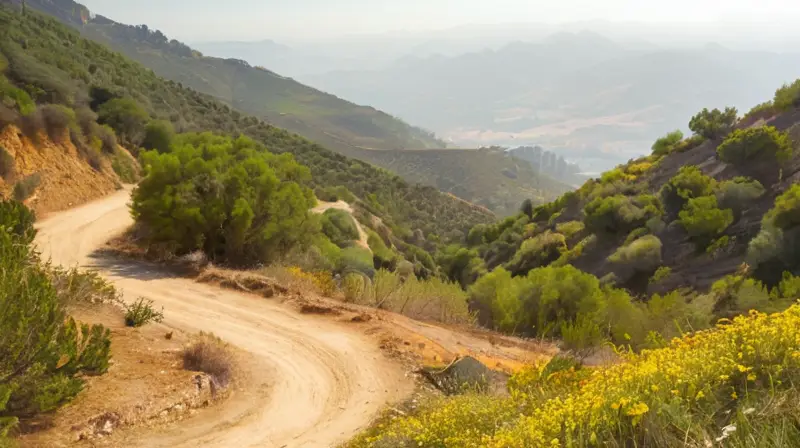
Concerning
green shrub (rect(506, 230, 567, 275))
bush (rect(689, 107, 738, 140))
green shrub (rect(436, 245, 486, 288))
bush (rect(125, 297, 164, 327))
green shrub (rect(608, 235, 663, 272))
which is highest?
bush (rect(689, 107, 738, 140))

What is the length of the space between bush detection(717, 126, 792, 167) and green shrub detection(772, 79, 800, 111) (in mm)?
5238

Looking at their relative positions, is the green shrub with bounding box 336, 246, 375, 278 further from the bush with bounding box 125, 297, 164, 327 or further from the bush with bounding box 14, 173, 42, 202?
the bush with bounding box 14, 173, 42, 202

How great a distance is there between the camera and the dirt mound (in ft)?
61.9

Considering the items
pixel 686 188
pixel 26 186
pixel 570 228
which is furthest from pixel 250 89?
pixel 686 188


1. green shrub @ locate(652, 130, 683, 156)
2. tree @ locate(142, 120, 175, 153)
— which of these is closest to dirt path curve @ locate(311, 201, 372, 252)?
tree @ locate(142, 120, 175, 153)

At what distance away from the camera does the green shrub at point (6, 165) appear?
18.3 m

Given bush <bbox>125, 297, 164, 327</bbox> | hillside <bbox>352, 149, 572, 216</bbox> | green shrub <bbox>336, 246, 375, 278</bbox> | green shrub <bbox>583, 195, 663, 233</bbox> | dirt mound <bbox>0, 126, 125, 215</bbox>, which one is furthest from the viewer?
hillside <bbox>352, 149, 572, 216</bbox>

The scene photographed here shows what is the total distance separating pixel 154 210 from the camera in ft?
48.5

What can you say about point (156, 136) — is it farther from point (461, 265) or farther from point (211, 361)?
point (211, 361)

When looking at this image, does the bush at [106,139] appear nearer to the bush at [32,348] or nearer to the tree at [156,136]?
the tree at [156,136]

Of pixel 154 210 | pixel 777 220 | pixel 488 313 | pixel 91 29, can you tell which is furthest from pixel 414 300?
pixel 91 29

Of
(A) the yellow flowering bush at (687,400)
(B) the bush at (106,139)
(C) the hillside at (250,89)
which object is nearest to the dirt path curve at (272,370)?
(A) the yellow flowering bush at (687,400)

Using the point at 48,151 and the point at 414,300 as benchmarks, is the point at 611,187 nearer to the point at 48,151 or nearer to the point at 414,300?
the point at 414,300

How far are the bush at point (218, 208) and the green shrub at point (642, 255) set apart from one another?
49.1 ft
